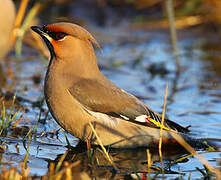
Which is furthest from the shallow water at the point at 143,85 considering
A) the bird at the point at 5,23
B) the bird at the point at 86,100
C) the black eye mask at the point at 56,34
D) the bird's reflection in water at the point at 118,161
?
the black eye mask at the point at 56,34

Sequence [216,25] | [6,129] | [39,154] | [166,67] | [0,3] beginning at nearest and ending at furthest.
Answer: [39,154] → [6,129] → [0,3] → [166,67] → [216,25]

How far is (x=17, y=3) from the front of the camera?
27.7 feet

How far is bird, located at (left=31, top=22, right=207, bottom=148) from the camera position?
3.86m

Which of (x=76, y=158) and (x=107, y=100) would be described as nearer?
(x=76, y=158)

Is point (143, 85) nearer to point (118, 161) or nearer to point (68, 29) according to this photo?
point (68, 29)

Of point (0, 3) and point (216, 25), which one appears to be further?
point (216, 25)

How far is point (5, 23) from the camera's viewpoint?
19.1ft

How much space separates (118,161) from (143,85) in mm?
2747

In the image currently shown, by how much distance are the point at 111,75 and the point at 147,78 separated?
1.58 ft

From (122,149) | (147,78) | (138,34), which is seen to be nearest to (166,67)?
(147,78)

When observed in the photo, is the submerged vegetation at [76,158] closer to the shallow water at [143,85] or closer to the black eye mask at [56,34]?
the shallow water at [143,85]

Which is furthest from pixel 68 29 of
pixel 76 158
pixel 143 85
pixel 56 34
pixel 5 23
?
pixel 143 85

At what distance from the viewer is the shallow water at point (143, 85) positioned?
3736 mm

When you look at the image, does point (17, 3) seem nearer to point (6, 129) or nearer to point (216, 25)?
point (216, 25)
